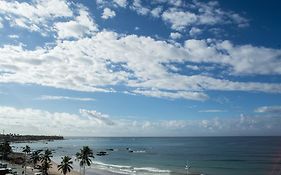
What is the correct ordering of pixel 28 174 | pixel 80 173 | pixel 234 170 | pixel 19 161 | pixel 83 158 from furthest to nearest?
pixel 19 161 → pixel 234 170 → pixel 80 173 → pixel 28 174 → pixel 83 158

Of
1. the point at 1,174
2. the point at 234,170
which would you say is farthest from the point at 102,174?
the point at 234,170

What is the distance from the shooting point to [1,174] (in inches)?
3088

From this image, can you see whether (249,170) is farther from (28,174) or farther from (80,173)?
(28,174)

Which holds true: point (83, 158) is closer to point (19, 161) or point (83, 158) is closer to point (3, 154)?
point (19, 161)

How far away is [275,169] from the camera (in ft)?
426

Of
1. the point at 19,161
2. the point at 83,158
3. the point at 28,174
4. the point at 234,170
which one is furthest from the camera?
the point at 19,161

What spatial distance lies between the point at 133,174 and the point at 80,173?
16.1 metres

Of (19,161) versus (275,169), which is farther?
(19,161)

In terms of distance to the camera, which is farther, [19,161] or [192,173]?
[19,161]

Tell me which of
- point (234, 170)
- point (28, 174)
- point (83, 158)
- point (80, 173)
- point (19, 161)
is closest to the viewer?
point (83, 158)

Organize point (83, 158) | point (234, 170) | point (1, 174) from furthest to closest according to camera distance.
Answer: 1. point (234, 170)
2. point (83, 158)
3. point (1, 174)

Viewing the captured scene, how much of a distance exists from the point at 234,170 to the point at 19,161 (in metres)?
82.5

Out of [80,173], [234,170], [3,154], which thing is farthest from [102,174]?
[3,154]

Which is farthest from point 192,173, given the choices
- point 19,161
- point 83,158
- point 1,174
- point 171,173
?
point 19,161
